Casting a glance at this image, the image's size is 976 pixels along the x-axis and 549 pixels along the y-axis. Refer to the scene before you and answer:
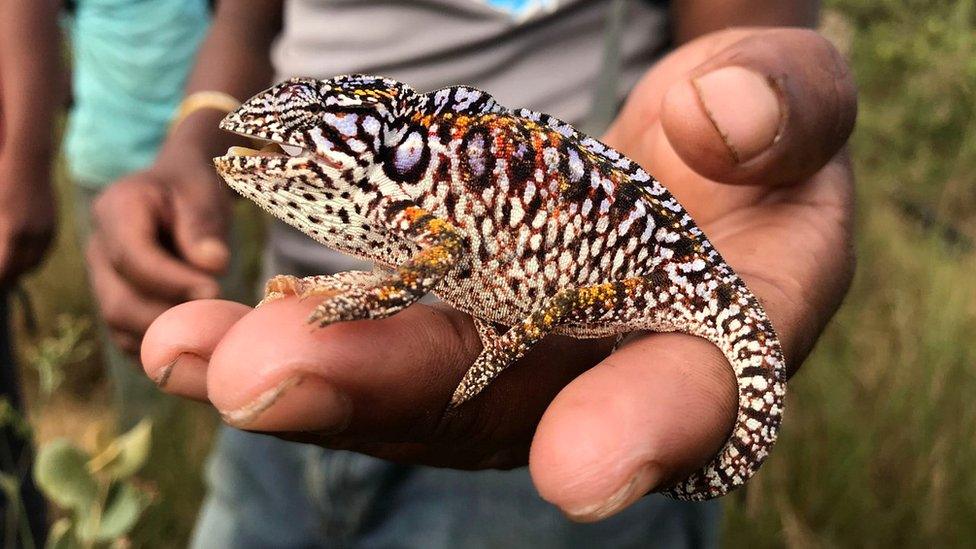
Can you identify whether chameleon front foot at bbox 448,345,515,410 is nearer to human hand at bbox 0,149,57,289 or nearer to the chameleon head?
the chameleon head

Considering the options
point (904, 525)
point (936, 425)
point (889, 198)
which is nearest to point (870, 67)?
point (889, 198)

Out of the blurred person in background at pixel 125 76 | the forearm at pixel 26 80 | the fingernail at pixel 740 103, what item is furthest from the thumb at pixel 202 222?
the fingernail at pixel 740 103

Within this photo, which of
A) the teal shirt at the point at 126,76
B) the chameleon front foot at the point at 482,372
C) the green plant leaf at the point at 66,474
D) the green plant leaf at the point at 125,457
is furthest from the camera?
the teal shirt at the point at 126,76

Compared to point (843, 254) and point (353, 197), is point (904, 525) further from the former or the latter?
point (353, 197)

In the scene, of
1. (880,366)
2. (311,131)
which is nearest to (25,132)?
(311,131)

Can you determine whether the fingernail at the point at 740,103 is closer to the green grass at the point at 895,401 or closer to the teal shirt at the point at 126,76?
the green grass at the point at 895,401
